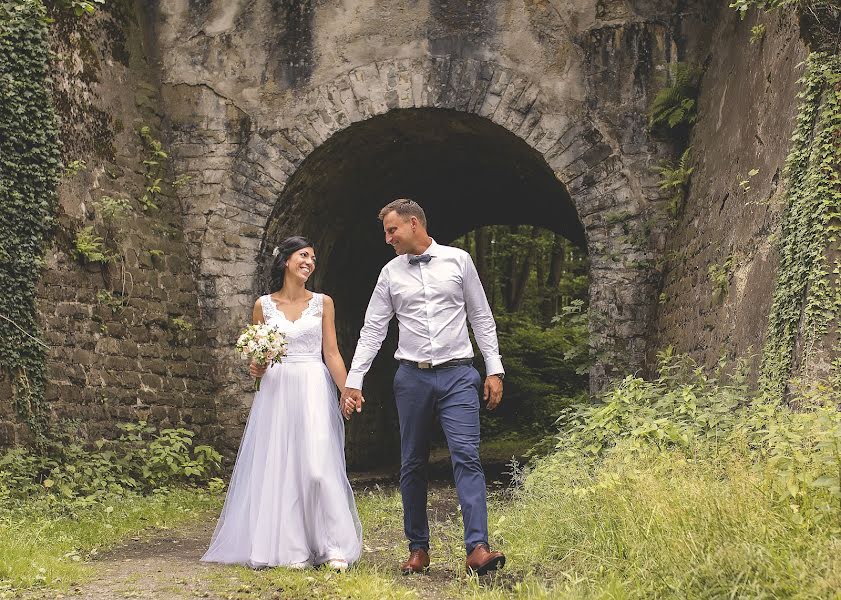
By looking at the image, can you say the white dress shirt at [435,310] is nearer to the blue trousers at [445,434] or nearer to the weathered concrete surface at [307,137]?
the blue trousers at [445,434]

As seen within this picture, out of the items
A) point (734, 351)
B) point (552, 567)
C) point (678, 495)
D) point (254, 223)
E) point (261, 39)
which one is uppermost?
A: point (261, 39)

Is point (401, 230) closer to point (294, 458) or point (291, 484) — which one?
point (294, 458)

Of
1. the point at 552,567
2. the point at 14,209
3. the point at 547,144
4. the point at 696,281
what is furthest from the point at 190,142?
the point at 552,567

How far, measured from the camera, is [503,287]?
2273 centimetres

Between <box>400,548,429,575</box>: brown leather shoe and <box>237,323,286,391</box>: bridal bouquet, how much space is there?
1431 millimetres

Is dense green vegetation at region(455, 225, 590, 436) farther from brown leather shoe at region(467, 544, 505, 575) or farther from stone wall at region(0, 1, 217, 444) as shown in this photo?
brown leather shoe at region(467, 544, 505, 575)

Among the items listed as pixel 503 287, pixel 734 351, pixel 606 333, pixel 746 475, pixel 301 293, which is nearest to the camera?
pixel 746 475

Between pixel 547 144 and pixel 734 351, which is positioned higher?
pixel 547 144

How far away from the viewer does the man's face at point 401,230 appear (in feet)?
17.0

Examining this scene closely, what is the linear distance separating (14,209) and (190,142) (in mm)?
2726

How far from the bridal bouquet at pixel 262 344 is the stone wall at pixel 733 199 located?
3.35 metres

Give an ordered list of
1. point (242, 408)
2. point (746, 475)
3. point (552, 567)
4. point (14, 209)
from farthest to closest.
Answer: point (242, 408) → point (14, 209) → point (552, 567) → point (746, 475)

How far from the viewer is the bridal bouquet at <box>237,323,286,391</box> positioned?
18.3 ft

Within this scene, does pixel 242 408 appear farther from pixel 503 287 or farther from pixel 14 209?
pixel 503 287
